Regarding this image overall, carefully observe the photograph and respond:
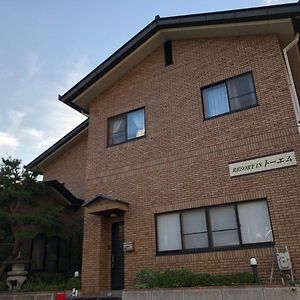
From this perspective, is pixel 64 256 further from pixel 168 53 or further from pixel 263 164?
pixel 263 164

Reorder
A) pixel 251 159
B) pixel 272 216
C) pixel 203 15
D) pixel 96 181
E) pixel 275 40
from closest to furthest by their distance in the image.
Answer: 1. pixel 272 216
2. pixel 251 159
3. pixel 275 40
4. pixel 203 15
5. pixel 96 181

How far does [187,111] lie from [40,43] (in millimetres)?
6507

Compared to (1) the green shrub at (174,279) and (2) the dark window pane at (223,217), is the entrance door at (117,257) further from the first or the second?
(2) the dark window pane at (223,217)

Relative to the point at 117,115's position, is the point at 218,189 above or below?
below

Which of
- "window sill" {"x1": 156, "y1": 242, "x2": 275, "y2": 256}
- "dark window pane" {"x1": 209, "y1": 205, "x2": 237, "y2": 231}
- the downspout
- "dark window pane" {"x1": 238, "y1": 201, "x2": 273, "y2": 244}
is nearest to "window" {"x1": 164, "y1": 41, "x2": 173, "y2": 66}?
the downspout

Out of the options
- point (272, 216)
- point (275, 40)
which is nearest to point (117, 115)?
point (275, 40)

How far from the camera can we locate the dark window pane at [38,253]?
44.0ft

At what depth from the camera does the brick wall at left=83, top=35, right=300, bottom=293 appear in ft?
28.8

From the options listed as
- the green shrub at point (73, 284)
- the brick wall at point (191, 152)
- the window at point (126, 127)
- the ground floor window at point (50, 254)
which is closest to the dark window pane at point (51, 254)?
the ground floor window at point (50, 254)

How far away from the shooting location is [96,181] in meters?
12.2

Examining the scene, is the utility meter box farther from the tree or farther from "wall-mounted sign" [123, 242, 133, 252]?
the tree

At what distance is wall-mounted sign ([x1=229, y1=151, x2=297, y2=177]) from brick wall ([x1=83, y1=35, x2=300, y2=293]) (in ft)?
0.47

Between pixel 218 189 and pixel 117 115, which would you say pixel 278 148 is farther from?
pixel 117 115

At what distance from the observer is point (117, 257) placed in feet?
36.6
